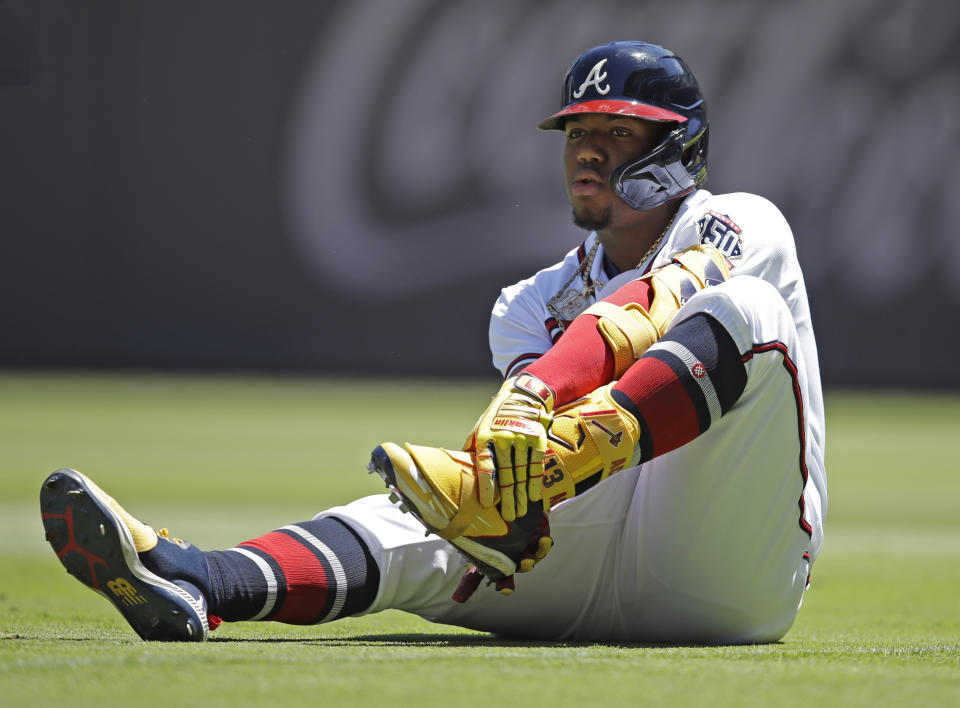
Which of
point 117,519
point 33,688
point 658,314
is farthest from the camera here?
point 658,314

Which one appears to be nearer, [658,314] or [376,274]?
[658,314]

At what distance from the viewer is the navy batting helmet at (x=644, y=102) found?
2391 millimetres

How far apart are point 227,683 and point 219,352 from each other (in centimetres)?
870

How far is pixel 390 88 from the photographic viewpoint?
9906 mm

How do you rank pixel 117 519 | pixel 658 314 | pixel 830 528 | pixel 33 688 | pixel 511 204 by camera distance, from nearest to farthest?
1. pixel 33 688
2. pixel 117 519
3. pixel 658 314
4. pixel 830 528
5. pixel 511 204

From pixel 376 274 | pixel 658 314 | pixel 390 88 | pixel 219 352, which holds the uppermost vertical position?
pixel 390 88

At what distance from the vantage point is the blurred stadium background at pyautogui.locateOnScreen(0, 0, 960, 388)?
9.84m

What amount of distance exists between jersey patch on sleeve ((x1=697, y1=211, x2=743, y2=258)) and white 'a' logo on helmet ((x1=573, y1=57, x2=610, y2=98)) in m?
0.33

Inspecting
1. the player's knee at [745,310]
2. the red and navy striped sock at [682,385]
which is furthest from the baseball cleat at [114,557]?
the player's knee at [745,310]

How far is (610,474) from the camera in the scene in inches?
74.0

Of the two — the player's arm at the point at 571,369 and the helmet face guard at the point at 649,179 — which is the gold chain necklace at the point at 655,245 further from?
the player's arm at the point at 571,369

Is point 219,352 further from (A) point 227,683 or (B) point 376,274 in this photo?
(A) point 227,683

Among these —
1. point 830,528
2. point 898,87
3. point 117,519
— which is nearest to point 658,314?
point 117,519

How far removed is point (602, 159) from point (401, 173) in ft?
24.9
